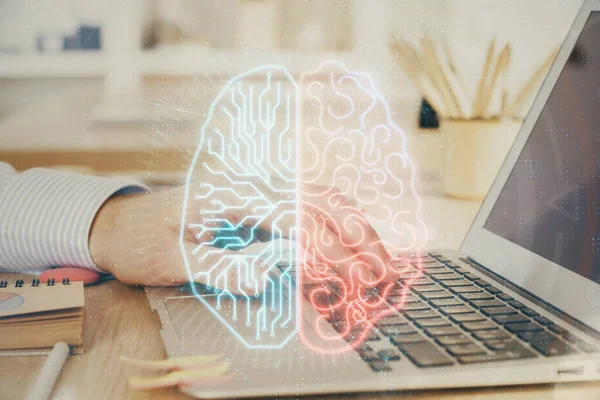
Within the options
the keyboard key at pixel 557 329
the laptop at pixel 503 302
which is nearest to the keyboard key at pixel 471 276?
the laptop at pixel 503 302

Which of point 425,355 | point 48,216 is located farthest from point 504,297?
point 48,216

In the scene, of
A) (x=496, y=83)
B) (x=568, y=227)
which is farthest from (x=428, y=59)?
(x=568, y=227)

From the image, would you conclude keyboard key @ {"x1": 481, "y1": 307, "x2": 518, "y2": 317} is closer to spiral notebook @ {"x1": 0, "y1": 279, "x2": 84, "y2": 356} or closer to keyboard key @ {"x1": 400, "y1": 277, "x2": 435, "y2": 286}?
keyboard key @ {"x1": 400, "y1": 277, "x2": 435, "y2": 286}

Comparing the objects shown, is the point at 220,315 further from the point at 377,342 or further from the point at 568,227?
the point at 568,227

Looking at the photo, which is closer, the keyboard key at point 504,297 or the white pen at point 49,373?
the white pen at point 49,373

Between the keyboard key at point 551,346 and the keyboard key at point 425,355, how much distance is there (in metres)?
0.05

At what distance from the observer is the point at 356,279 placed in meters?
0.43

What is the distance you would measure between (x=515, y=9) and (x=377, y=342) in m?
0.40

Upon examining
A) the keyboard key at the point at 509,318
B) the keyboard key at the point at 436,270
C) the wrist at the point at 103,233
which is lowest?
the keyboard key at the point at 436,270

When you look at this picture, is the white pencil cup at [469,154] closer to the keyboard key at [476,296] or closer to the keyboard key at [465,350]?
the keyboard key at [476,296]

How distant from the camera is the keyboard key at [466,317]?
357mm

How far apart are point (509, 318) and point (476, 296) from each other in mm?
47

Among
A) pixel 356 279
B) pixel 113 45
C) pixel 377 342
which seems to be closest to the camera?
pixel 377 342

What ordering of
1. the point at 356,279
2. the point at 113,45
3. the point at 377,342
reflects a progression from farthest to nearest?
the point at 113,45, the point at 356,279, the point at 377,342
